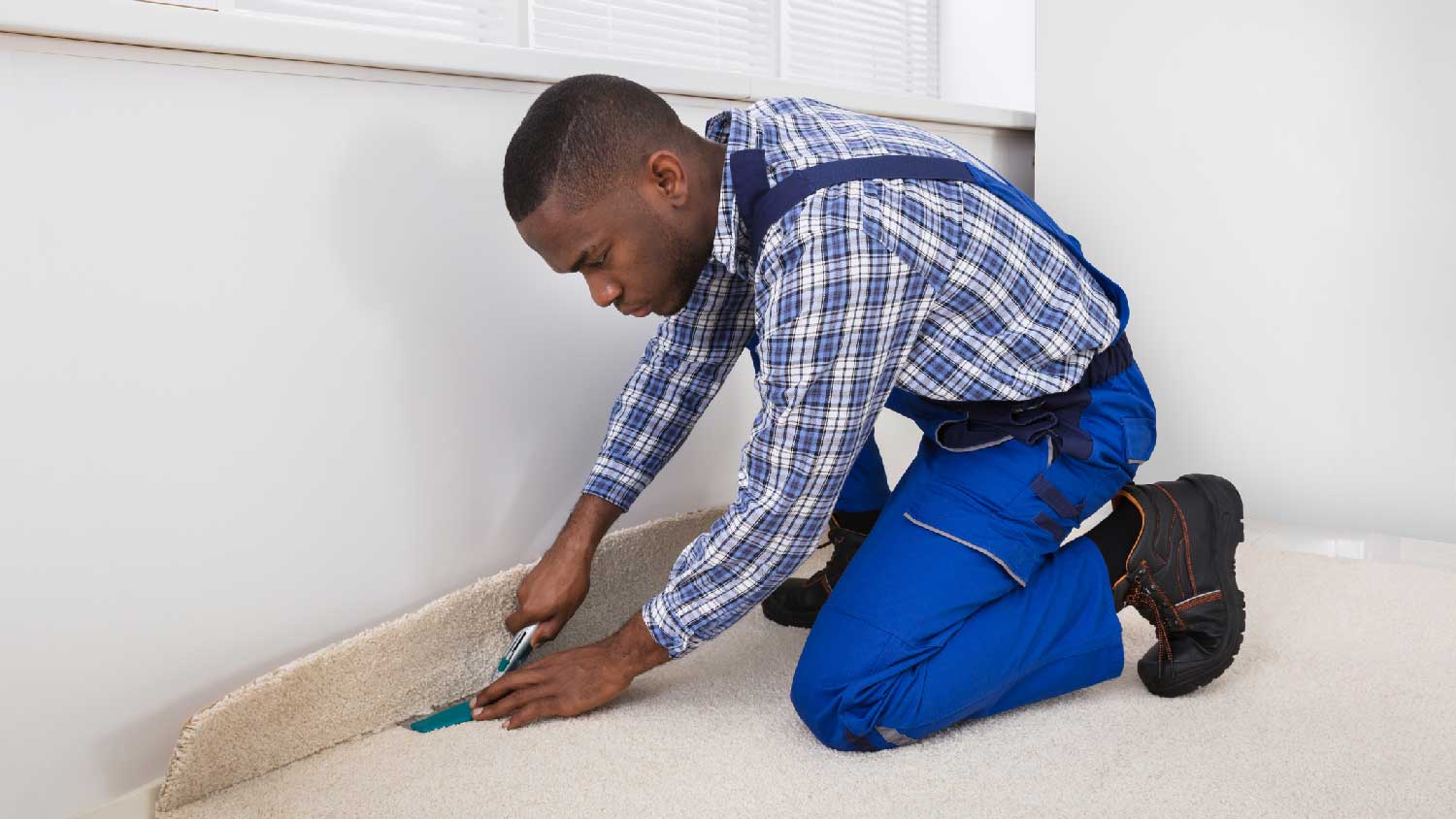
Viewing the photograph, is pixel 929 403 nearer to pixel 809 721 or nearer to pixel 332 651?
pixel 809 721

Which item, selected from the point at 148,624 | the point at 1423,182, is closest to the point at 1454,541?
the point at 1423,182

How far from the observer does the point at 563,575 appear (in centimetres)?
137

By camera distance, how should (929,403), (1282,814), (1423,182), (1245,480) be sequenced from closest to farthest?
(1282,814)
(929,403)
(1423,182)
(1245,480)

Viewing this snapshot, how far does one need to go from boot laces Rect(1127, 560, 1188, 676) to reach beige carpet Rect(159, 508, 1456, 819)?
2.6 inches

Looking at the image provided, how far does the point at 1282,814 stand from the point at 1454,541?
0.99 metres

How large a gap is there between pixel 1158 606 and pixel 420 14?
2341mm

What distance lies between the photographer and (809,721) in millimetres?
1207

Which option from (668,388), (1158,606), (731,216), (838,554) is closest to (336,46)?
(731,216)

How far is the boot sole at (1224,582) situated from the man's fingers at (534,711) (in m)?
0.70

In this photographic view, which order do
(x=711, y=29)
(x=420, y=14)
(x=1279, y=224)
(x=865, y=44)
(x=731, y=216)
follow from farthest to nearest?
(x=865, y=44)
(x=711, y=29)
(x=420, y=14)
(x=1279, y=224)
(x=731, y=216)

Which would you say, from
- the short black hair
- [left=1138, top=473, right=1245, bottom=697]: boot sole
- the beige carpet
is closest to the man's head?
the short black hair

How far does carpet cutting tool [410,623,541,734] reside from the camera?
4.15 ft

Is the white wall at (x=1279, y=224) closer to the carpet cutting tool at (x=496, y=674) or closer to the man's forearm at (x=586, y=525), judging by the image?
the man's forearm at (x=586, y=525)

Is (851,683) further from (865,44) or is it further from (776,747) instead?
(865,44)
